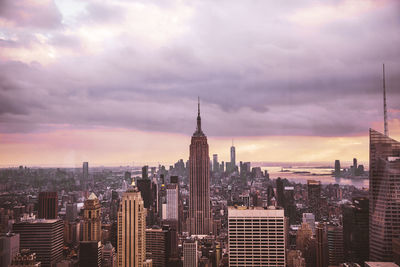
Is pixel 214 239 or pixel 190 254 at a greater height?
pixel 214 239

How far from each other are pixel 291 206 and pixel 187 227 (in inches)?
273

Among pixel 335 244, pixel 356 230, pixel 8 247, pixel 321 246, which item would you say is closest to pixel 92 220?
pixel 8 247

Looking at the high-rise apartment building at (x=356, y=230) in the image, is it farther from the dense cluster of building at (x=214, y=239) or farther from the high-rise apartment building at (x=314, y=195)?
the high-rise apartment building at (x=314, y=195)

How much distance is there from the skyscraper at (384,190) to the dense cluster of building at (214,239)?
22mm

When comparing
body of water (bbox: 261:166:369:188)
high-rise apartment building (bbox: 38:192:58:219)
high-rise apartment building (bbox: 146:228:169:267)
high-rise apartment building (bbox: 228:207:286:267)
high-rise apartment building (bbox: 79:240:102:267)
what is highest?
body of water (bbox: 261:166:369:188)

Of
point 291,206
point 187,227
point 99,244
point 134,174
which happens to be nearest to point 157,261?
point 99,244

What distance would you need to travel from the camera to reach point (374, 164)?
829cm

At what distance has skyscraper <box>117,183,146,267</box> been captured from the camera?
11.3 metres

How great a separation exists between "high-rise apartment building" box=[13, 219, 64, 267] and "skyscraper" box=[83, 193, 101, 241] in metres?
0.81

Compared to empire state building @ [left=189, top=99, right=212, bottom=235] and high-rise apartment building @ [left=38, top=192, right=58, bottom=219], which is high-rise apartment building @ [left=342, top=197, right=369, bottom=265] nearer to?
empire state building @ [left=189, top=99, right=212, bottom=235]

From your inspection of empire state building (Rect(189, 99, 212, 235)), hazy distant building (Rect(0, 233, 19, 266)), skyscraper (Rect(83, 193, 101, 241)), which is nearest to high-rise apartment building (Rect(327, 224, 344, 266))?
empire state building (Rect(189, 99, 212, 235))

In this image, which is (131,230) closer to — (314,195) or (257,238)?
(257,238)

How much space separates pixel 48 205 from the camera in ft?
29.4

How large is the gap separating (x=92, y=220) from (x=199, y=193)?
957 cm
